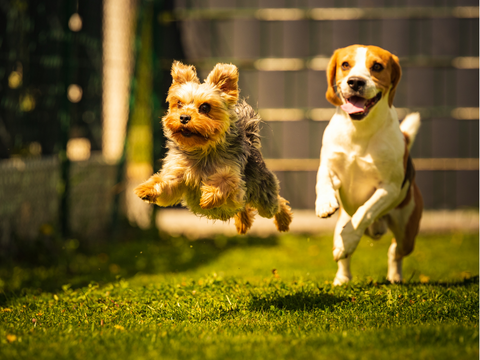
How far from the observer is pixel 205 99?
10.9 ft

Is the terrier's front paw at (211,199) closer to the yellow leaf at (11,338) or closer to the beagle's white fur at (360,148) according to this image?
the beagle's white fur at (360,148)

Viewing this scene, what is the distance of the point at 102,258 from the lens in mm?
7691

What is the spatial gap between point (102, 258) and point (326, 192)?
14.2 ft

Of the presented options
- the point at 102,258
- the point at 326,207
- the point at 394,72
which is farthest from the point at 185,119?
the point at 102,258

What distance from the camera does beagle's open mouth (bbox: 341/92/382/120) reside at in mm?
3969

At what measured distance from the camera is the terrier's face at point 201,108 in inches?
130

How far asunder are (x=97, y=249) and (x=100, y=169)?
1.54 metres

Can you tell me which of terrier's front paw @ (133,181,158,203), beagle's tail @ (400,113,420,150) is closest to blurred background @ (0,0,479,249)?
beagle's tail @ (400,113,420,150)

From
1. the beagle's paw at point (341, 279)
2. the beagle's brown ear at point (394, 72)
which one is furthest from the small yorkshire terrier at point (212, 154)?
the beagle's paw at point (341, 279)

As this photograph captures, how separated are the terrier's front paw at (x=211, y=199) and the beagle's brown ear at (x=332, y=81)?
145 centimetres

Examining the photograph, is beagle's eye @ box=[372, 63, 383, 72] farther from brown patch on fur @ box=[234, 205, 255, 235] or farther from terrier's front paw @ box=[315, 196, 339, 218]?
brown patch on fur @ box=[234, 205, 255, 235]

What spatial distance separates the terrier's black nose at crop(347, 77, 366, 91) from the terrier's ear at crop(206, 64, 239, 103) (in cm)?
90

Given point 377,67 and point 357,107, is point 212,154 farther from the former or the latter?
point 377,67

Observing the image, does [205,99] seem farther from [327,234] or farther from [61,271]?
[327,234]
